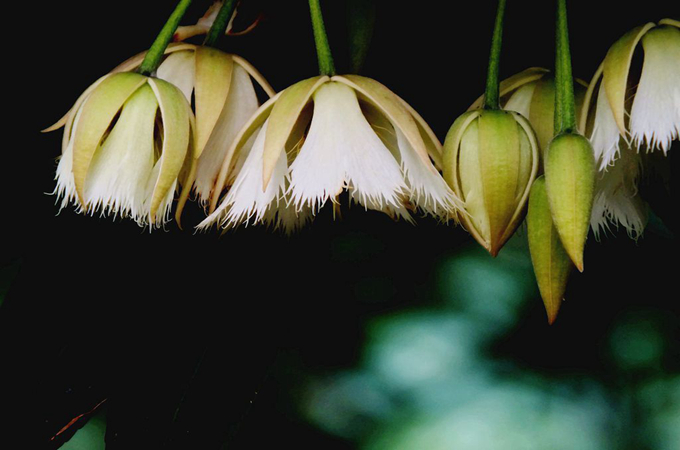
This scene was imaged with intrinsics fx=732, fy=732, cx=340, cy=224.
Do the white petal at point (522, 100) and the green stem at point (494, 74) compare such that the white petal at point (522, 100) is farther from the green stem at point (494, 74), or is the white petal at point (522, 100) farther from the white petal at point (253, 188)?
the white petal at point (253, 188)

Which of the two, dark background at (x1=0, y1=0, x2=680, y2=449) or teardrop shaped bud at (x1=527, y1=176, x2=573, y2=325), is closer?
teardrop shaped bud at (x1=527, y1=176, x2=573, y2=325)

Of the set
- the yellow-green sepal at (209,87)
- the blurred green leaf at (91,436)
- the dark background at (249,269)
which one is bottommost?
the blurred green leaf at (91,436)

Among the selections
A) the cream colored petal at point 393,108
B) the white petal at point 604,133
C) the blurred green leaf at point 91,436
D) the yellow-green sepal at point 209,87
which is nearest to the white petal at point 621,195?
the white petal at point 604,133

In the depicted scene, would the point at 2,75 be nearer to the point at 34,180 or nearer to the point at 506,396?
the point at 34,180

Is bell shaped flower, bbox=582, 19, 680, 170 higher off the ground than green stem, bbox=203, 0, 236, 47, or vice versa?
green stem, bbox=203, 0, 236, 47

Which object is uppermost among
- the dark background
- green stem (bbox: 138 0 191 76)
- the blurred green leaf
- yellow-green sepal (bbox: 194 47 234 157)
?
green stem (bbox: 138 0 191 76)

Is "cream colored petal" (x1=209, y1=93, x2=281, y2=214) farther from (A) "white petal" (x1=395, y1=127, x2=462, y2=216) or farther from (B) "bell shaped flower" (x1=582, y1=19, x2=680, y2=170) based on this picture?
(B) "bell shaped flower" (x1=582, y1=19, x2=680, y2=170)

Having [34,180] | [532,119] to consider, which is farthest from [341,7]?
[34,180]

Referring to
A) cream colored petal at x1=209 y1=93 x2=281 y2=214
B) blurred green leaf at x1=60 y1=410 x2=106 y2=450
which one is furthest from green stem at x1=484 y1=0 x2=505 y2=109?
blurred green leaf at x1=60 y1=410 x2=106 y2=450
